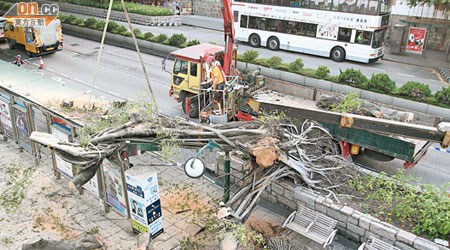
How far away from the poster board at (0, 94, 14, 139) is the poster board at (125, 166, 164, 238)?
5.74 metres

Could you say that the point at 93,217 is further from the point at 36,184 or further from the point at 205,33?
the point at 205,33

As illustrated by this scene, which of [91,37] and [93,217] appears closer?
[93,217]

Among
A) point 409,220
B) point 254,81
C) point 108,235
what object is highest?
point 254,81

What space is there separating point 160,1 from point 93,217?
3496cm

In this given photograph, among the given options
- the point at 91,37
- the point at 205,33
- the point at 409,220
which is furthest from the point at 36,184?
the point at 205,33

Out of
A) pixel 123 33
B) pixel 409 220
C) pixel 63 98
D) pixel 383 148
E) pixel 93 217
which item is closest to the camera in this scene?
pixel 409 220

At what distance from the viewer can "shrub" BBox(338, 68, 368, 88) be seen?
17203 mm

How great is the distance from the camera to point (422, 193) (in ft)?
27.2

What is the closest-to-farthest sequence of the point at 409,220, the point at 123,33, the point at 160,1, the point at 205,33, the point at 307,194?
the point at 409,220
the point at 307,194
the point at 123,33
the point at 205,33
the point at 160,1

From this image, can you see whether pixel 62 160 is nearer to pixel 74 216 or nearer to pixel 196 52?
pixel 74 216

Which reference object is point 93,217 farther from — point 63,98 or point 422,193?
point 422,193

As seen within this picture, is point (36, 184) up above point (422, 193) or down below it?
below

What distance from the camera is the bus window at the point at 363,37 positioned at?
21.7 meters

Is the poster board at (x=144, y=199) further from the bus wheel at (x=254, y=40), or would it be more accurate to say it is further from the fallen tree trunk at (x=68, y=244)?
the bus wheel at (x=254, y=40)
